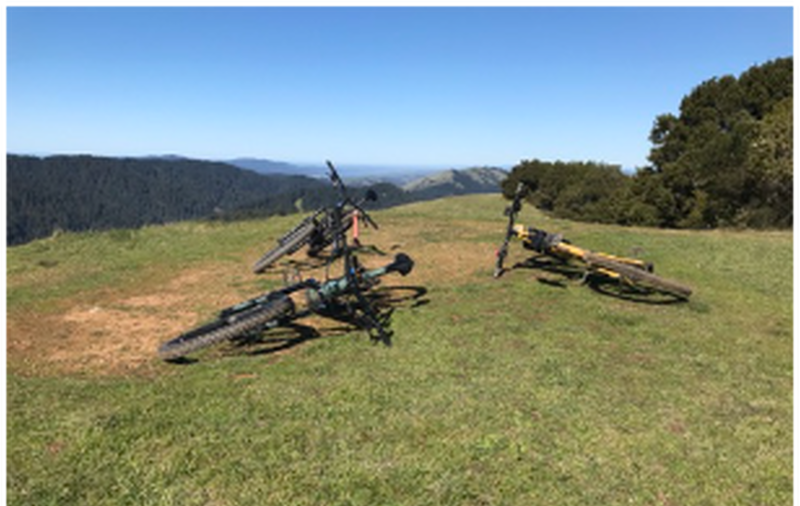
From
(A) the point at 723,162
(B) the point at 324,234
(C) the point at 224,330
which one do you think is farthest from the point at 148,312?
(A) the point at 723,162

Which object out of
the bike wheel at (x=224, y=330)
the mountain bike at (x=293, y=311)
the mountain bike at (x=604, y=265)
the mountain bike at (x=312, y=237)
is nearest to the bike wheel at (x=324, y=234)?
the mountain bike at (x=312, y=237)

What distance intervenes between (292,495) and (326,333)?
7.08 meters

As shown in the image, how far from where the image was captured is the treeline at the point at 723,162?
30.5 meters

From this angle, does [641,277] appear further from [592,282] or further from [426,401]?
[426,401]

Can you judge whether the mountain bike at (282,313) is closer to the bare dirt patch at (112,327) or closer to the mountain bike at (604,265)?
the bare dirt patch at (112,327)

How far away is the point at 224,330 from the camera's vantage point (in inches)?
439

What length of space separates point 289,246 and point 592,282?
41.1 feet

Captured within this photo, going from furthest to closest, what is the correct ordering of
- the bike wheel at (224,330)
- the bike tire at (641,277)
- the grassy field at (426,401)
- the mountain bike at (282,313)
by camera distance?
1. the bike tire at (641,277)
2. the mountain bike at (282,313)
3. the bike wheel at (224,330)
4. the grassy field at (426,401)

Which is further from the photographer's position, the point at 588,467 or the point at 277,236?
the point at 277,236

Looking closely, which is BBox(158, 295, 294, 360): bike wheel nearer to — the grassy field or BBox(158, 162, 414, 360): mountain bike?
BBox(158, 162, 414, 360): mountain bike

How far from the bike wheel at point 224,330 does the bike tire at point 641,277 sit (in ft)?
33.5

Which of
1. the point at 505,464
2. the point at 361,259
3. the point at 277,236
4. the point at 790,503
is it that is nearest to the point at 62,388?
the point at 505,464

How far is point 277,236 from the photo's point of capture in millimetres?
28406

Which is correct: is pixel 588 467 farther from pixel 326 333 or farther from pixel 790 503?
pixel 326 333
